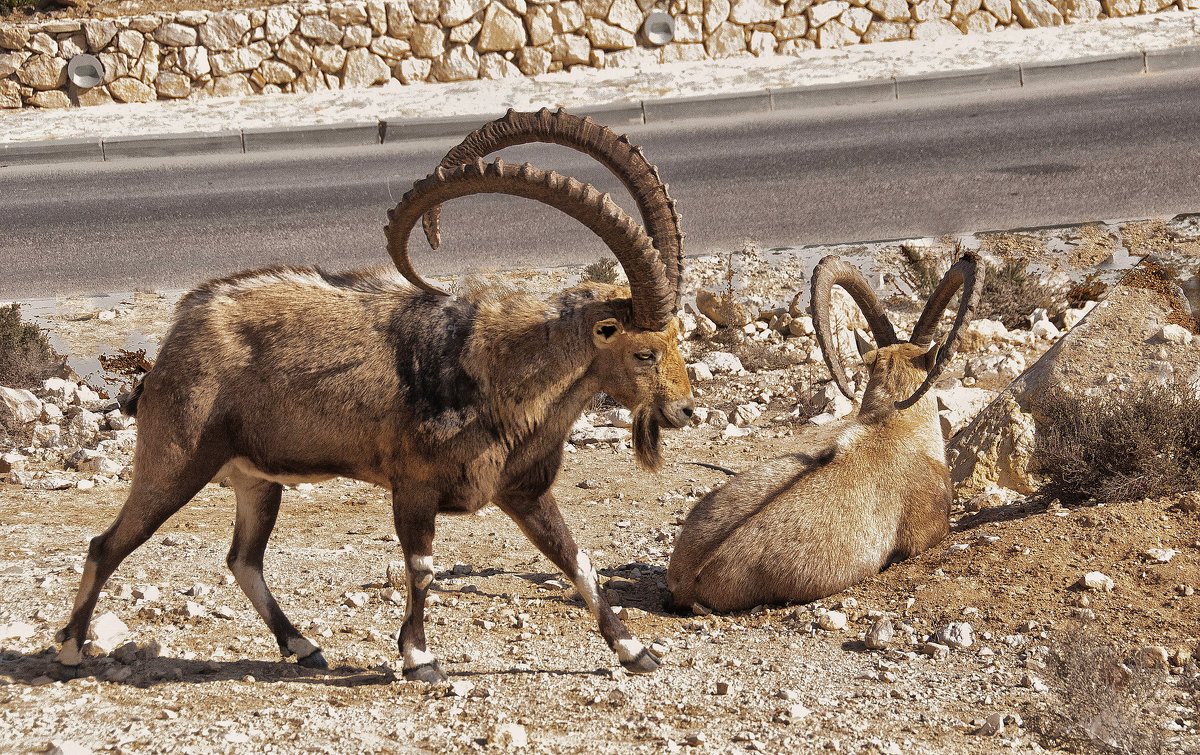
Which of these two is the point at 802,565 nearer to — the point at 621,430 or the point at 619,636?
the point at 619,636

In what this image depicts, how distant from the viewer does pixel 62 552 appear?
6680mm

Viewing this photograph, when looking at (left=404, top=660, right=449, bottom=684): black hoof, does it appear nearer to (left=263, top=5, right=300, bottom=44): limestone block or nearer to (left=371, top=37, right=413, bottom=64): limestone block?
(left=371, top=37, right=413, bottom=64): limestone block

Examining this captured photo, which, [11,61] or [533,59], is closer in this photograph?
[11,61]

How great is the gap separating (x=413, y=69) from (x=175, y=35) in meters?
3.51

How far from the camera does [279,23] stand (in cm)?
1738

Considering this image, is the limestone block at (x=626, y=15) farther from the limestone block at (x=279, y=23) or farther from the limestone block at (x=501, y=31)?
the limestone block at (x=279, y=23)

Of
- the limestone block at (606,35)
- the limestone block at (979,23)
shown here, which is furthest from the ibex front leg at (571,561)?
the limestone block at (979,23)

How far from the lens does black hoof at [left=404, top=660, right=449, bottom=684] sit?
5.21 metres

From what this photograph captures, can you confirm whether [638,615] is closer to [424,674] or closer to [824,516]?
[824,516]

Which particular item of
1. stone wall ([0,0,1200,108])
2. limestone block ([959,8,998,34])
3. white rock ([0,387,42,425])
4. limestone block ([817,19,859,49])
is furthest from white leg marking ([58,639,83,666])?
limestone block ([959,8,998,34])

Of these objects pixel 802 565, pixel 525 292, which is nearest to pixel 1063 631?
pixel 802 565

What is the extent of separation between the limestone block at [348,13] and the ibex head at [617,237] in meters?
13.2

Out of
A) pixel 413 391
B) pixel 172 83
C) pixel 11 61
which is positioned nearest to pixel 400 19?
pixel 172 83

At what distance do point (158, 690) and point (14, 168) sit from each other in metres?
13.3
